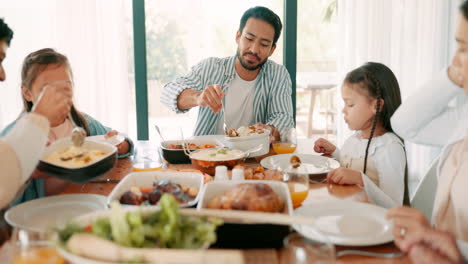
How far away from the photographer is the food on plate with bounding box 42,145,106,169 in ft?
3.88

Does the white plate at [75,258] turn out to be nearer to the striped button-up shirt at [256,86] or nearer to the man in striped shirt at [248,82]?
the man in striped shirt at [248,82]

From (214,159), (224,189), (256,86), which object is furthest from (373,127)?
Result: (256,86)

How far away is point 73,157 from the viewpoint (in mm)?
1223

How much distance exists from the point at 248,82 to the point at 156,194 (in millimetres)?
1775

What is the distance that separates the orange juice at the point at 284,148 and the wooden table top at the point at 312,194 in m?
0.19

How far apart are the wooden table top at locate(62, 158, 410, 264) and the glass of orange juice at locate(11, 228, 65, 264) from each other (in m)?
0.40

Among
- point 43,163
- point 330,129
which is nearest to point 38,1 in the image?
point 43,163

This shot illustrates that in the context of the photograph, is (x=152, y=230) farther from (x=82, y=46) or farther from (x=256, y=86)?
(x=82, y=46)

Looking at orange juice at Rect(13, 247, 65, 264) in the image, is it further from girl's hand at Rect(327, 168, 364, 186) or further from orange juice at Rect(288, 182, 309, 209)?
girl's hand at Rect(327, 168, 364, 186)

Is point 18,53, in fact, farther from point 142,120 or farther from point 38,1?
point 142,120

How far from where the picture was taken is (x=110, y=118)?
372 centimetres

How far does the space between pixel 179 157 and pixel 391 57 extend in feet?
9.40

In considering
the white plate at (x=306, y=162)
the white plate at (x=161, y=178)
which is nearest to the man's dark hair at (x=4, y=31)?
the white plate at (x=161, y=178)

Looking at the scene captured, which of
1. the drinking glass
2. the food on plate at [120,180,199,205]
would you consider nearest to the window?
the food on plate at [120,180,199,205]
